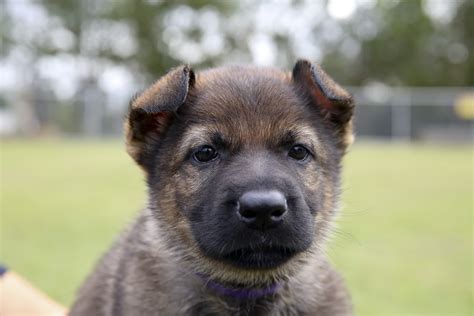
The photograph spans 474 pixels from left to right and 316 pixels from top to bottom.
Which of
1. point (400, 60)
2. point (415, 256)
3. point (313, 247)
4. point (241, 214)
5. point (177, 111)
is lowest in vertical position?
point (415, 256)

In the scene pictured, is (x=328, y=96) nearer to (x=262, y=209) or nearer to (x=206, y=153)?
(x=206, y=153)

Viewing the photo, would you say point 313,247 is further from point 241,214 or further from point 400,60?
point 400,60

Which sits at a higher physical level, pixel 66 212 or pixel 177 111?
pixel 177 111

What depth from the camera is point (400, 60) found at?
5034 cm

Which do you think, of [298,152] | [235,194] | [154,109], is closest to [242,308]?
[235,194]

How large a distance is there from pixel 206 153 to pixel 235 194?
0.50 m

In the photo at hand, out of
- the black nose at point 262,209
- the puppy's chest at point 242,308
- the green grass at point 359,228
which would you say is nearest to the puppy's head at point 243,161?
the black nose at point 262,209

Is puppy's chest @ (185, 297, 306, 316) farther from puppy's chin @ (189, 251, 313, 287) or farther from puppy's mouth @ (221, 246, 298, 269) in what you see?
puppy's mouth @ (221, 246, 298, 269)

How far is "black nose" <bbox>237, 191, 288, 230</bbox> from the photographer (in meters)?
3.01

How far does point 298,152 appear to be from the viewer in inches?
143

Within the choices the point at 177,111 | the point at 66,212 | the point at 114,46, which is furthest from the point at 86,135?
the point at 177,111

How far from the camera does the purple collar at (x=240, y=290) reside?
3652 millimetres

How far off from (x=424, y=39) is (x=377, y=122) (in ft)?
63.7

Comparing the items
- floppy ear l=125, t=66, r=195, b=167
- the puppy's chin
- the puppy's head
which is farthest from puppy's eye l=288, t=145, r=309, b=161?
floppy ear l=125, t=66, r=195, b=167
